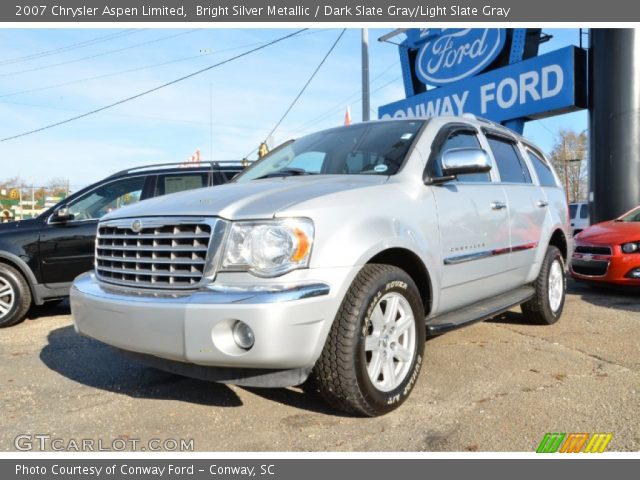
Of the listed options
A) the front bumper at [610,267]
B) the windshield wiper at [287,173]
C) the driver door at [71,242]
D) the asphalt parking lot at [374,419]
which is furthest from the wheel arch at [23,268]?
the front bumper at [610,267]

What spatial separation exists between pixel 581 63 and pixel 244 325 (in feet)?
39.5

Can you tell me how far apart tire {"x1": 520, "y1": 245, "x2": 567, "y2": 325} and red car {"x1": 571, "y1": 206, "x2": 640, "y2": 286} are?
1593mm

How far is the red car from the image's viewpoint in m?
6.36

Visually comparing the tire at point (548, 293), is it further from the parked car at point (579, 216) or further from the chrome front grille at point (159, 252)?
the parked car at point (579, 216)

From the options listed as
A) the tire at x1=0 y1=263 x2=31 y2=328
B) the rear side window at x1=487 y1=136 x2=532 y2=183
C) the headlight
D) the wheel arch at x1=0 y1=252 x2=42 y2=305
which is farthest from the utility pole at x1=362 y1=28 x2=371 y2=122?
the headlight

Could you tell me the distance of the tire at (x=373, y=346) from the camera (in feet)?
8.42

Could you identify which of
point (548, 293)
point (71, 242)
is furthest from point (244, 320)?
point (71, 242)

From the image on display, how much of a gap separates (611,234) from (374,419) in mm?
5472

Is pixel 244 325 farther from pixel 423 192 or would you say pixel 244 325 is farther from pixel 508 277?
pixel 508 277

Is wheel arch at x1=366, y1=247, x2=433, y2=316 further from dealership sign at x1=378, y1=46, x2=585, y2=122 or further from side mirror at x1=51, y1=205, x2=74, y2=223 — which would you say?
dealership sign at x1=378, y1=46, x2=585, y2=122

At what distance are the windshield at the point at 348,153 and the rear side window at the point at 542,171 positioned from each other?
6.57ft

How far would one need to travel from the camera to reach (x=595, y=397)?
3.08m

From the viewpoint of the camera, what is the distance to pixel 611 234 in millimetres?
6824

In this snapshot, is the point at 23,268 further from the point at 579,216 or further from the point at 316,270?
the point at 579,216
